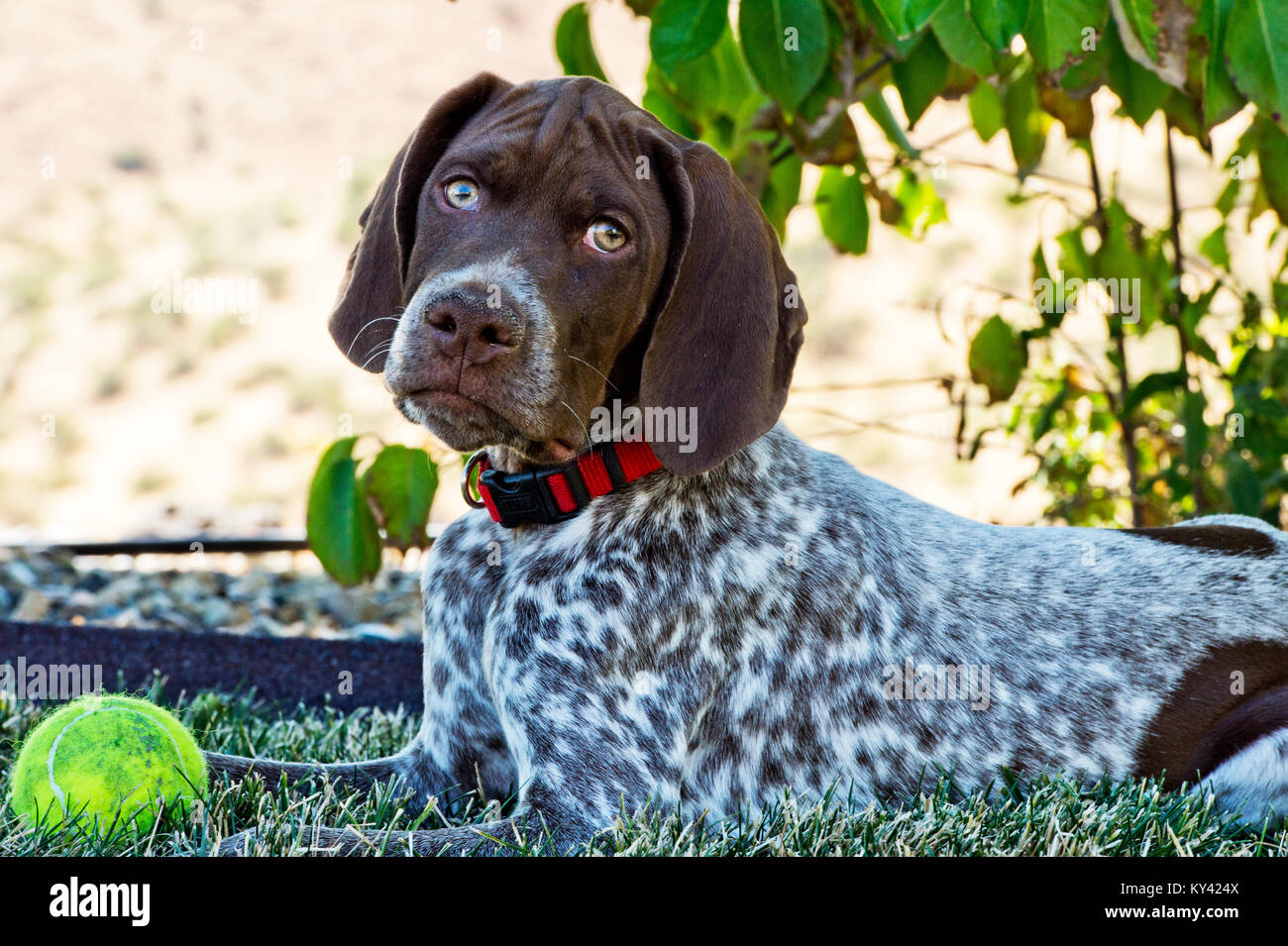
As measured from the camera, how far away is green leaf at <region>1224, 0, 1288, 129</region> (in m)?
2.43

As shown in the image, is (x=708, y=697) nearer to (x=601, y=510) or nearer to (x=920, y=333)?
(x=601, y=510)

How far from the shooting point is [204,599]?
5047 mm

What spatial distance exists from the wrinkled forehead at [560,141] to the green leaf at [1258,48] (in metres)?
1.01

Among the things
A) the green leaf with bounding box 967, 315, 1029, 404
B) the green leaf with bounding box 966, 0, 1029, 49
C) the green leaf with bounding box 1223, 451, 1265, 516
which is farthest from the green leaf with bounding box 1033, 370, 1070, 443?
the green leaf with bounding box 966, 0, 1029, 49

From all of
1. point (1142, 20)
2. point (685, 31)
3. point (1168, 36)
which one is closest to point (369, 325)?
point (685, 31)

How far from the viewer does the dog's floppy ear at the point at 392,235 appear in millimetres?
2496

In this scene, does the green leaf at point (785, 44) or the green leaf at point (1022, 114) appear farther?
the green leaf at point (1022, 114)

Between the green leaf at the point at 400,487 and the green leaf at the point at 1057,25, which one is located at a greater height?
the green leaf at the point at 1057,25

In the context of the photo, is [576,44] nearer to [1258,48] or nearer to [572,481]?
[572,481]

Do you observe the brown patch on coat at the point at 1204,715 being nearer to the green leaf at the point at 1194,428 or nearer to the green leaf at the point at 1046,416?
the green leaf at the point at 1194,428

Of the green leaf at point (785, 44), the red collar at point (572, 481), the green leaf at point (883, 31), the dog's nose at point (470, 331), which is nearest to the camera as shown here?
the dog's nose at point (470, 331)

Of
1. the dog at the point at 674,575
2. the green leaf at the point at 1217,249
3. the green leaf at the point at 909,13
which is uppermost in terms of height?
the green leaf at the point at 909,13

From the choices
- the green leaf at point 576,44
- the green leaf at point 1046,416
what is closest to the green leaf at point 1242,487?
the green leaf at point 1046,416
